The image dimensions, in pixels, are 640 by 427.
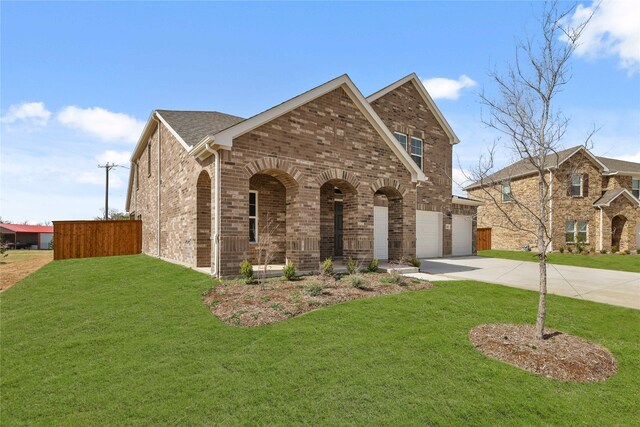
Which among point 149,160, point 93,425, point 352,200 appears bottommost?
point 93,425

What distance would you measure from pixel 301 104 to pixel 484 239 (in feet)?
69.2

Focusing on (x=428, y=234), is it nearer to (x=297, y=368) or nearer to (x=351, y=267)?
(x=351, y=267)

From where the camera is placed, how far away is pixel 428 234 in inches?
715

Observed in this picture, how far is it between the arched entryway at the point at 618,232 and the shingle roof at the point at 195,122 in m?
29.8

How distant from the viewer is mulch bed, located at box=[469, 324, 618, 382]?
4.55 meters

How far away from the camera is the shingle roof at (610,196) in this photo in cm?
2391

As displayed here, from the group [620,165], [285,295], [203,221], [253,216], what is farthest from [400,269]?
[620,165]

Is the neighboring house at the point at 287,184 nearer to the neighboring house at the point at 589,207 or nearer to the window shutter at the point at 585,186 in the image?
the neighboring house at the point at 589,207

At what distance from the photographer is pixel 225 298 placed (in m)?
7.37

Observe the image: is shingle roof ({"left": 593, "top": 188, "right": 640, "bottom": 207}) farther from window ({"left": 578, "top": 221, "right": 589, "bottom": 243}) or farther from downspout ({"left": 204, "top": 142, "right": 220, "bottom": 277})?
downspout ({"left": 204, "top": 142, "right": 220, "bottom": 277})

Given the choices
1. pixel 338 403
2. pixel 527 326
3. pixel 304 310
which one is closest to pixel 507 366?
pixel 527 326

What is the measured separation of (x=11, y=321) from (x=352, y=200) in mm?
9430

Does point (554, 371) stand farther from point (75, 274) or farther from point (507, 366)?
point (75, 274)

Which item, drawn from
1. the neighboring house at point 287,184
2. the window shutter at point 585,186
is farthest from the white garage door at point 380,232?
the window shutter at point 585,186
